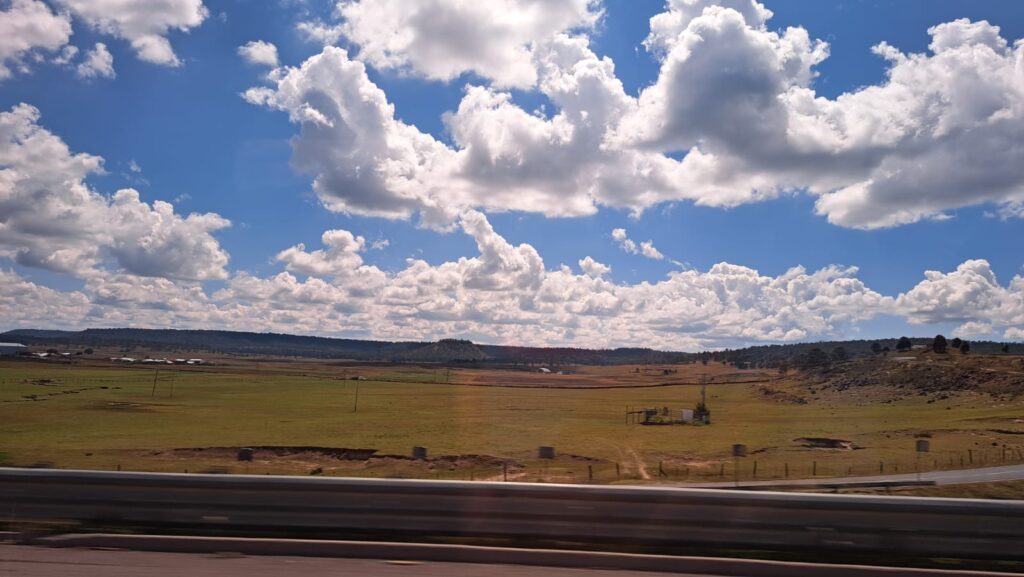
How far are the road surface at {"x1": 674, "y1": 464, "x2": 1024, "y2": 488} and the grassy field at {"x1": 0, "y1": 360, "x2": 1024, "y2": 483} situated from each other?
1927mm

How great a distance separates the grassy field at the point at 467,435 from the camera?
112ft

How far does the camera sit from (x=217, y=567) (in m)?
8.68

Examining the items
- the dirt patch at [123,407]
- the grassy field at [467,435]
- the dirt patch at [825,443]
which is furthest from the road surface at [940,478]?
the dirt patch at [123,407]

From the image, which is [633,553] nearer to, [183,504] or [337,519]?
[337,519]

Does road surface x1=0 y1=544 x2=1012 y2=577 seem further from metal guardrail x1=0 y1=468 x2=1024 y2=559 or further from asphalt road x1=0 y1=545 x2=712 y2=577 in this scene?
metal guardrail x1=0 y1=468 x2=1024 y2=559

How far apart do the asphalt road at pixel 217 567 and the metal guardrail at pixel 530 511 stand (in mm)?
1023

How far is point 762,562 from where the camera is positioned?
28.7 ft

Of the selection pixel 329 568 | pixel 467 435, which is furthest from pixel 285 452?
pixel 329 568

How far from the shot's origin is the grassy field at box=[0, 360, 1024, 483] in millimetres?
34031

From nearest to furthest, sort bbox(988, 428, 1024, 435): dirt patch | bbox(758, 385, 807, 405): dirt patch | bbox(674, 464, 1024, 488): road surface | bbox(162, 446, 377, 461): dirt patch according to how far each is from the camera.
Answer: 1. bbox(674, 464, 1024, 488): road surface
2. bbox(162, 446, 377, 461): dirt patch
3. bbox(988, 428, 1024, 435): dirt patch
4. bbox(758, 385, 807, 405): dirt patch

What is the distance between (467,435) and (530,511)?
40.4 m

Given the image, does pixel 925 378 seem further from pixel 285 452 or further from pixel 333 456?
pixel 285 452

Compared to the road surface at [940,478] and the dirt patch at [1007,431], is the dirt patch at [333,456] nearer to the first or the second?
the road surface at [940,478]

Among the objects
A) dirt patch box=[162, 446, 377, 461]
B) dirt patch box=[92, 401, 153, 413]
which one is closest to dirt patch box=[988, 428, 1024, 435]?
dirt patch box=[162, 446, 377, 461]
